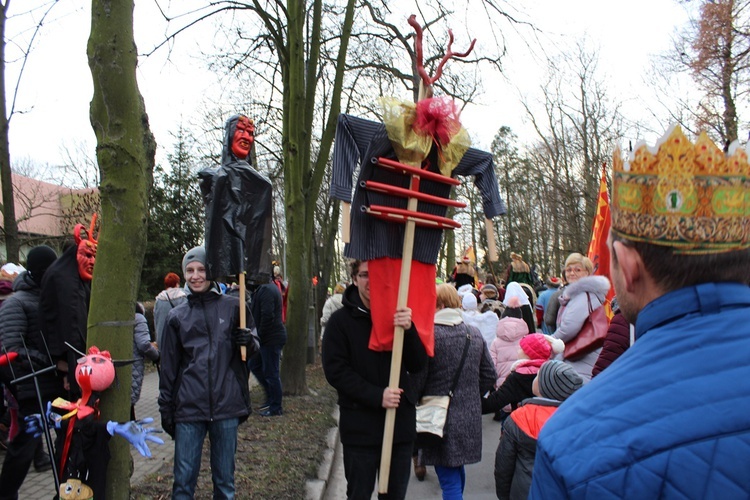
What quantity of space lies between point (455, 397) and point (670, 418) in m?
3.59

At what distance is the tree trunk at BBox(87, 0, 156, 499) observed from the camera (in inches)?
142

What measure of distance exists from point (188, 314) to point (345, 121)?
1753mm

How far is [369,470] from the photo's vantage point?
366 centimetres

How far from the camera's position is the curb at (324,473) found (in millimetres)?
5234

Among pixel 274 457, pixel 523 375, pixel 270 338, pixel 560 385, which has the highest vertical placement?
pixel 560 385

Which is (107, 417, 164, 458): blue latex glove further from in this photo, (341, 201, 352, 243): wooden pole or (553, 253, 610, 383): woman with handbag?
(553, 253, 610, 383): woman with handbag

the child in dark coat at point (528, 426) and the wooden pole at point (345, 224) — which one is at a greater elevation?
the wooden pole at point (345, 224)

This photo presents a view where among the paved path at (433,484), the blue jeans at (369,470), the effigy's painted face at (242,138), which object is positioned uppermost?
the effigy's painted face at (242,138)

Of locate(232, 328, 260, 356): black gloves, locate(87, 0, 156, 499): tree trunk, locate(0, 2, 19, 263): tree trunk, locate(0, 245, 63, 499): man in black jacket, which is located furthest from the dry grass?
locate(0, 2, 19, 263): tree trunk

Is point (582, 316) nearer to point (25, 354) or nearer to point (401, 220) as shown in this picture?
point (401, 220)

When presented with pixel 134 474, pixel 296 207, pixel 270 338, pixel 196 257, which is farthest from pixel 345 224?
pixel 296 207

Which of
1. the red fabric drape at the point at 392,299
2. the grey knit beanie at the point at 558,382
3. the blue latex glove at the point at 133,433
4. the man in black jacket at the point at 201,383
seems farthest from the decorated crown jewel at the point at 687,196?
the man in black jacket at the point at 201,383

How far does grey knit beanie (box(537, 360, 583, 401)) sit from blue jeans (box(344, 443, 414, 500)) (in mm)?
924

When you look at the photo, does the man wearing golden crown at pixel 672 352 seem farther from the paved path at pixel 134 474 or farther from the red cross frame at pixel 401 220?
the paved path at pixel 134 474
